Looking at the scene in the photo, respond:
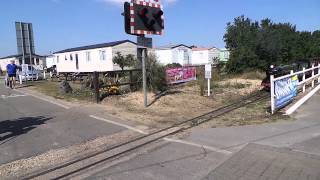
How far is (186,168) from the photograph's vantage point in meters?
6.26

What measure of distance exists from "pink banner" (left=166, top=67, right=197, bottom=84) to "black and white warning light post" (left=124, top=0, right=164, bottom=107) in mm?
8601

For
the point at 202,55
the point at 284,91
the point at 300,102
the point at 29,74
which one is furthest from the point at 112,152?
the point at 202,55

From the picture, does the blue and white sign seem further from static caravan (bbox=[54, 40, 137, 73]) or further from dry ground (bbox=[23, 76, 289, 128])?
static caravan (bbox=[54, 40, 137, 73])

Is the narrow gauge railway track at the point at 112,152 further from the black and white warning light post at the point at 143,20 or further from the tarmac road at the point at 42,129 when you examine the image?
the black and white warning light post at the point at 143,20

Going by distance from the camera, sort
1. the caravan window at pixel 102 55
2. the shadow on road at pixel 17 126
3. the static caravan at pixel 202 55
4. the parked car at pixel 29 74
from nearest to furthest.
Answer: the shadow on road at pixel 17 126 < the parked car at pixel 29 74 < the caravan window at pixel 102 55 < the static caravan at pixel 202 55

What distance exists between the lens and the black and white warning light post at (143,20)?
38.2ft

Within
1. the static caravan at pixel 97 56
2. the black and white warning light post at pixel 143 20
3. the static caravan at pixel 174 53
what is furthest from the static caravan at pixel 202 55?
the black and white warning light post at pixel 143 20

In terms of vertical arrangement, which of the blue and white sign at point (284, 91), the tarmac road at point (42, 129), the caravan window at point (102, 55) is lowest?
the tarmac road at point (42, 129)

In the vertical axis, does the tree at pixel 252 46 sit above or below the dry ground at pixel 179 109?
above

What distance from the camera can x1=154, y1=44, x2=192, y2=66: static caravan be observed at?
177 ft

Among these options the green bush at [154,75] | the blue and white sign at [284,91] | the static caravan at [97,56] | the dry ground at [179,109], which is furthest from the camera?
the static caravan at [97,56]

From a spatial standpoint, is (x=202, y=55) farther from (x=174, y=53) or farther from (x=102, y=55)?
(x=102, y=55)

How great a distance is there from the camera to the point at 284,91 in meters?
12.1

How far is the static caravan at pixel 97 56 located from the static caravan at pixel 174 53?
44.0ft
